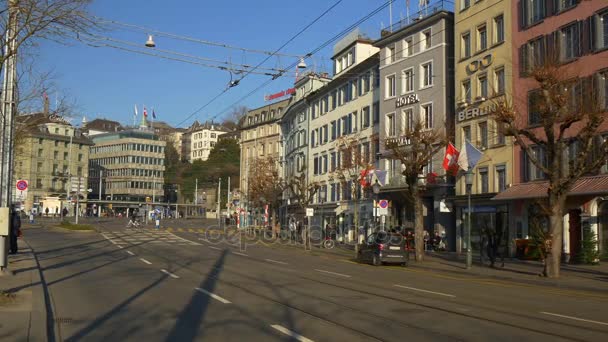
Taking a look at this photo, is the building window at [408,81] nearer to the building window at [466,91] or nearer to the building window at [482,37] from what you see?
the building window at [466,91]

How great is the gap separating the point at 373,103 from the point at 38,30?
130 feet

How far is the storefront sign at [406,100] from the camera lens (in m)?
44.9

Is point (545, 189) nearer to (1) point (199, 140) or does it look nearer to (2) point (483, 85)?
(2) point (483, 85)

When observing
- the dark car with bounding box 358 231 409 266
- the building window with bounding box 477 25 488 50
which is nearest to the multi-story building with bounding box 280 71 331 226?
the building window with bounding box 477 25 488 50

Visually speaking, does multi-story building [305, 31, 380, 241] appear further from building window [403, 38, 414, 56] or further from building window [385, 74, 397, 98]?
building window [403, 38, 414, 56]

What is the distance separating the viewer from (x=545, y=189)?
106 ft

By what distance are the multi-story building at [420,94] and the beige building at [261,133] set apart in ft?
154

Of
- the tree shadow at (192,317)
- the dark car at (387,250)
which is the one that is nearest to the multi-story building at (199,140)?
the dark car at (387,250)

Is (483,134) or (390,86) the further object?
(390,86)

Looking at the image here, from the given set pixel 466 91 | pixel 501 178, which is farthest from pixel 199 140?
pixel 501 178

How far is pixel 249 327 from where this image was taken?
416 inches

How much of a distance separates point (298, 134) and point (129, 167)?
7563 cm

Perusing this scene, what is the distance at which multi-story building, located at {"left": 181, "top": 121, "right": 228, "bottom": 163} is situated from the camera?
170375mm

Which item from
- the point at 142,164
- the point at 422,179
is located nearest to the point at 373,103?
the point at 422,179
